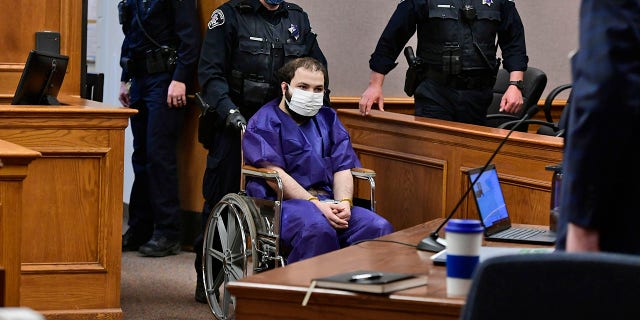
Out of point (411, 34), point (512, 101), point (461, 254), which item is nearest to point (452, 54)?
point (411, 34)

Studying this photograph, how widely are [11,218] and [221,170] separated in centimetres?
141

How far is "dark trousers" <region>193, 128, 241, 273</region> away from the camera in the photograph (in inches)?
204

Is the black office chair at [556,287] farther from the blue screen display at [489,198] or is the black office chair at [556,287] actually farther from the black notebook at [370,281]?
the blue screen display at [489,198]

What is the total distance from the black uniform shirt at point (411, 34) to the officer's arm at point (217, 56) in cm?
90

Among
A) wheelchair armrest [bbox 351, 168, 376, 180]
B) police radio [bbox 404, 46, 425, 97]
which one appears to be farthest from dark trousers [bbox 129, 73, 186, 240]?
wheelchair armrest [bbox 351, 168, 376, 180]

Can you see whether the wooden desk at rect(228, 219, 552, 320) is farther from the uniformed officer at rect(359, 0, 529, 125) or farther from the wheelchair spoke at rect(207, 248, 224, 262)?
the uniformed officer at rect(359, 0, 529, 125)

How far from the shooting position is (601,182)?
182 centimetres

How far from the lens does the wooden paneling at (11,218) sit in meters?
3.87

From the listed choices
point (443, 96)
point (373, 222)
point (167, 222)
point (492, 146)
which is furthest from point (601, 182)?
point (167, 222)

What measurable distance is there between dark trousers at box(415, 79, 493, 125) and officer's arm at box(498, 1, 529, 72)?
250mm

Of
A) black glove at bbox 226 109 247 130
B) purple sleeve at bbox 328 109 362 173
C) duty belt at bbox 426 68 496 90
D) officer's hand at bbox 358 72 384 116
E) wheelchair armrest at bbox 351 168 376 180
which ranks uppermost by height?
duty belt at bbox 426 68 496 90

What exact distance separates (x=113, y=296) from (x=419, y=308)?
2.63 meters

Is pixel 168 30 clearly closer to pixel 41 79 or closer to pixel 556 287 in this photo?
pixel 41 79

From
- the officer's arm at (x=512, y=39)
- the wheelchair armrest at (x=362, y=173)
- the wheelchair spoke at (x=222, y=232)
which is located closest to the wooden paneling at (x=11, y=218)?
the wheelchair spoke at (x=222, y=232)
